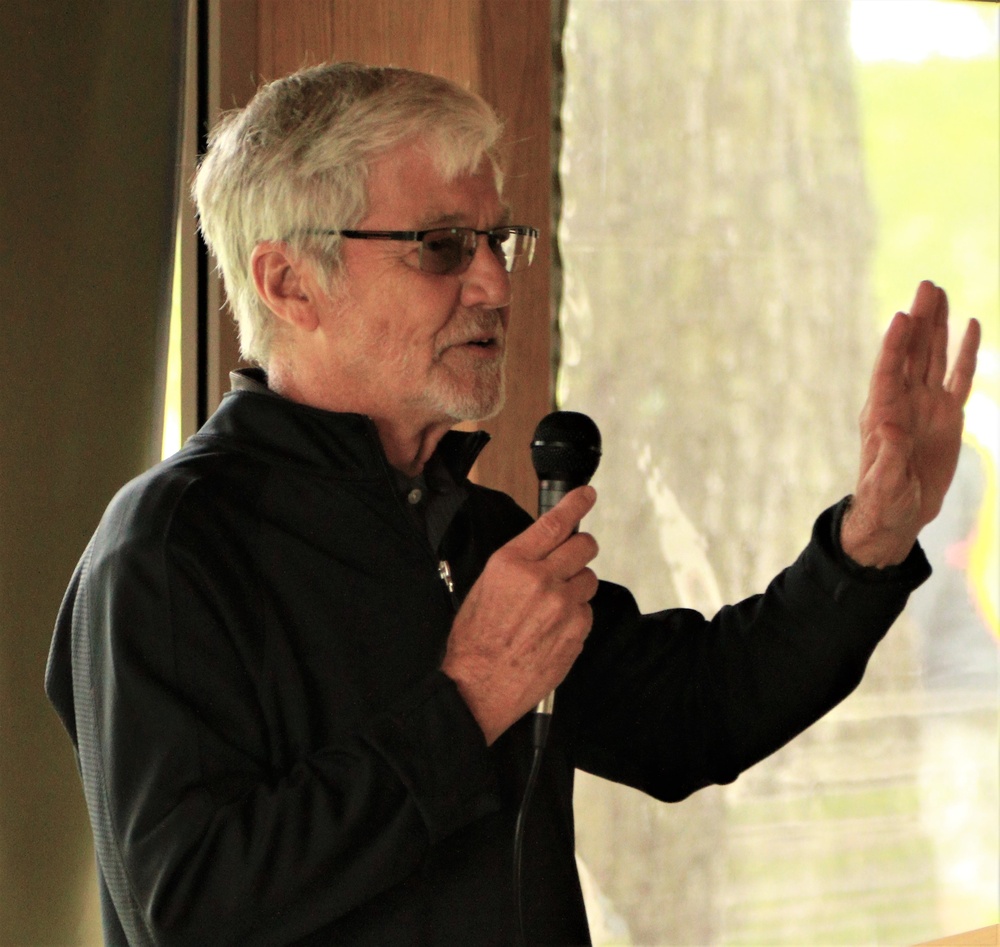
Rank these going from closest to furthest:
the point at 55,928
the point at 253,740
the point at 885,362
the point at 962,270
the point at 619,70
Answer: the point at 253,740 < the point at 885,362 < the point at 55,928 < the point at 619,70 < the point at 962,270

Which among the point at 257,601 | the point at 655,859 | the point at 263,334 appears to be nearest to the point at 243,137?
the point at 263,334

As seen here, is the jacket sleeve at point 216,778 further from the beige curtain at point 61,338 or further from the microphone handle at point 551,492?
the beige curtain at point 61,338

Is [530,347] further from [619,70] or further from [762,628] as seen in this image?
[762,628]

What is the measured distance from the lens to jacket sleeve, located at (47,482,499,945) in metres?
0.98

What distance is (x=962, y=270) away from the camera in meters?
3.17

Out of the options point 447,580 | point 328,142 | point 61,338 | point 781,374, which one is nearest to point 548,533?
point 447,580

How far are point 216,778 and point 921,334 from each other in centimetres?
89

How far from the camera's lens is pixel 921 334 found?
1.35 meters

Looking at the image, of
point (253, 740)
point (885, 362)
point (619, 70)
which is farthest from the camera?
point (619, 70)

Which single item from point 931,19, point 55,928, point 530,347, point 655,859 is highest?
point 931,19

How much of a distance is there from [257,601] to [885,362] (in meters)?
0.71

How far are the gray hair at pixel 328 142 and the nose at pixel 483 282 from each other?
10 cm

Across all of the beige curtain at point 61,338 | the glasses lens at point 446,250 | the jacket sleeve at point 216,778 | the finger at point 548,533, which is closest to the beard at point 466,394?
the glasses lens at point 446,250

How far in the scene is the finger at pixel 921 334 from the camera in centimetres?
135
